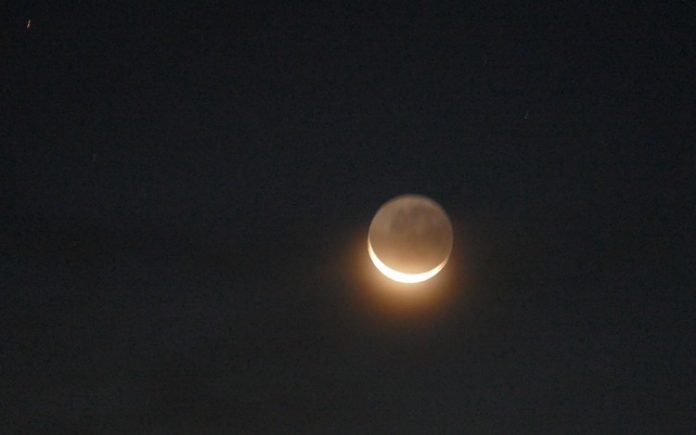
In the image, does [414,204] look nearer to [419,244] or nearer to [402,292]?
[419,244]

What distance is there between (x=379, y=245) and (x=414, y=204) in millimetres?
972

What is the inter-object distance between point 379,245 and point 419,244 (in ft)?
2.45

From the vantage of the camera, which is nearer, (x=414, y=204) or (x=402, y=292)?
(x=414, y=204)

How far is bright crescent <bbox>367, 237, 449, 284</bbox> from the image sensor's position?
13.8 m

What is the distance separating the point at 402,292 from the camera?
14797 mm

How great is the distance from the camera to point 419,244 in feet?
45.2

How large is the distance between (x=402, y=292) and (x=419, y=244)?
1439mm

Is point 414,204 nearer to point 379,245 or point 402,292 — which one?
point 379,245

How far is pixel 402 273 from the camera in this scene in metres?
13.7

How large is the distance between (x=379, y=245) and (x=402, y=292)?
1.60 meters

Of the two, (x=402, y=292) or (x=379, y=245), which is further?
(x=402, y=292)

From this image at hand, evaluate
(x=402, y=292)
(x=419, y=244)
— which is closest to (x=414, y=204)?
(x=419, y=244)

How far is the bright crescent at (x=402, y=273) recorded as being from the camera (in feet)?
45.1
